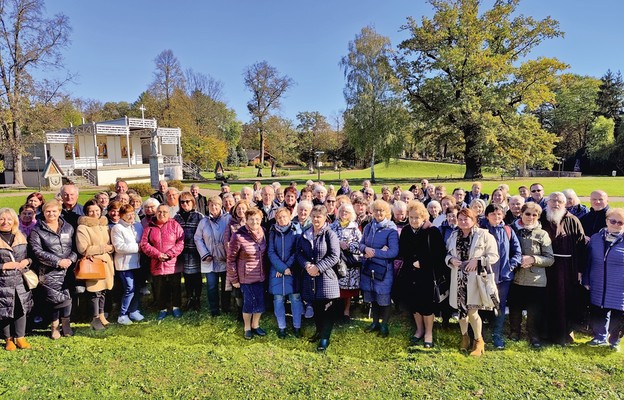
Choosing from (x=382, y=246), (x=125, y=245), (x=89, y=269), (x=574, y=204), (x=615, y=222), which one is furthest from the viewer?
(x=574, y=204)

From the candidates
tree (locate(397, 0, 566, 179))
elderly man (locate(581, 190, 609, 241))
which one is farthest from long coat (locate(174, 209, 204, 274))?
tree (locate(397, 0, 566, 179))

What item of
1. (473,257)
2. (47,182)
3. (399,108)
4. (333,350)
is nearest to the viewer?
(473,257)

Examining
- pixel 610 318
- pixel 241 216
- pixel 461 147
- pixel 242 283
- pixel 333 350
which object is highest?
pixel 461 147

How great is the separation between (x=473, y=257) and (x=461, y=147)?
102 feet

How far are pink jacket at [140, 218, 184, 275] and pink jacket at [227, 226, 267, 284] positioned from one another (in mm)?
942

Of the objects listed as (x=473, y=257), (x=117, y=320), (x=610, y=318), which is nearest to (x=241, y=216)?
(x=117, y=320)

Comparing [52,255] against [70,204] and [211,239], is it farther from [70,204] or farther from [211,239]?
[211,239]

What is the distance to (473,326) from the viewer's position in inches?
164

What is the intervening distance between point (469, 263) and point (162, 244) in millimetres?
3925

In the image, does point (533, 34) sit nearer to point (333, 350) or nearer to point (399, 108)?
point (399, 108)

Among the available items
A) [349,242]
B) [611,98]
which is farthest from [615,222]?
[611,98]

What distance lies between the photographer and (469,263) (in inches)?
155

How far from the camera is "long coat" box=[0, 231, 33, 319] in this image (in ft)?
13.4

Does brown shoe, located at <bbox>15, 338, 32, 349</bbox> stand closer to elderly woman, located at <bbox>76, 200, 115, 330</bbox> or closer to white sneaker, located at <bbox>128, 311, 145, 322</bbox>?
elderly woman, located at <bbox>76, 200, 115, 330</bbox>
